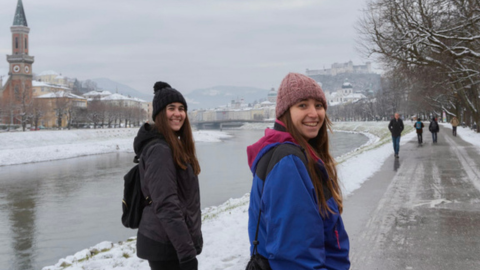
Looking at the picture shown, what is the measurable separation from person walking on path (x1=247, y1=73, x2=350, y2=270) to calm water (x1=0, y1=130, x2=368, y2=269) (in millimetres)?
1718

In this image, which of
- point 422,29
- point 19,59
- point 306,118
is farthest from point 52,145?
point 19,59

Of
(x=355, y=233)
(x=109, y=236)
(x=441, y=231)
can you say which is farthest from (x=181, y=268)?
(x=109, y=236)

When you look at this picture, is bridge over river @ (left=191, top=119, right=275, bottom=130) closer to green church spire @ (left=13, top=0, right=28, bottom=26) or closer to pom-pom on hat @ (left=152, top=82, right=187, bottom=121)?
green church spire @ (left=13, top=0, right=28, bottom=26)

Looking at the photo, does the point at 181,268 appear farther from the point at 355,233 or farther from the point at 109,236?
the point at 109,236

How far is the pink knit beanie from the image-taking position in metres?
2.28

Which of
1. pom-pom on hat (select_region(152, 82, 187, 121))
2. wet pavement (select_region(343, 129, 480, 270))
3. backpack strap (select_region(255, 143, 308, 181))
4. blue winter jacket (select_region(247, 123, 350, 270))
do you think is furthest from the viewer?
wet pavement (select_region(343, 129, 480, 270))

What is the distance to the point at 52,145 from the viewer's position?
137 ft

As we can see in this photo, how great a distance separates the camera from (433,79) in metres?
24.6

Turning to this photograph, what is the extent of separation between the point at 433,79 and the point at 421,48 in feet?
21.5

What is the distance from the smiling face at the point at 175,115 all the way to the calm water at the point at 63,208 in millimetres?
1458

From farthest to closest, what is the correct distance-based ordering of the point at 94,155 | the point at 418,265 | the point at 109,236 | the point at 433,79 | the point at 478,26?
the point at 94,155 < the point at 433,79 < the point at 478,26 < the point at 109,236 < the point at 418,265

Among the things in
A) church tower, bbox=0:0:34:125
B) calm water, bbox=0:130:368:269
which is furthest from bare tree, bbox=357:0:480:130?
church tower, bbox=0:0:34:125

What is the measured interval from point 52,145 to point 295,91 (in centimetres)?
4385

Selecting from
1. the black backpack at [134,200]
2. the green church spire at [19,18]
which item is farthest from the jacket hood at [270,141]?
the green church spire at [19,18]
